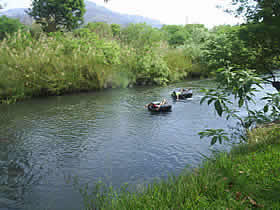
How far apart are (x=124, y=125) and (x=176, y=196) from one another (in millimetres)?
7850

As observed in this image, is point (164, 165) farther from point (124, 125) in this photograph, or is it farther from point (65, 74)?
point (65, 74)

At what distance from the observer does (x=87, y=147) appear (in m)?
9.13

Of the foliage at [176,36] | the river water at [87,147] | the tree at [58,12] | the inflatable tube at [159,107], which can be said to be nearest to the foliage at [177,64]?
the river water at [87,147]

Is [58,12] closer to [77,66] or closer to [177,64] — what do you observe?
[177,64]

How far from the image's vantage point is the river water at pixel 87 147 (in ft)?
21.1

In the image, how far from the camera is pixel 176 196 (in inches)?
159

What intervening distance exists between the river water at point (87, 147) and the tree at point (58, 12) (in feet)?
171

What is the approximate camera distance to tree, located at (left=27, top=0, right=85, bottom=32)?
2452 inches

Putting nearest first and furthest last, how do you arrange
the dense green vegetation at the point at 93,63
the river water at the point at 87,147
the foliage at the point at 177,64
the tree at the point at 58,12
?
the river water at the point at 87,147 → the dense green vegetation at the point at 93,63 → the foliage at the point at 177,64 → the tree at the point at 58,12

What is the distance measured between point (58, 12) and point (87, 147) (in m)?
62.3

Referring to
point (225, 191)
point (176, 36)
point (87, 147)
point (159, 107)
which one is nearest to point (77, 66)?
point (159, 107)

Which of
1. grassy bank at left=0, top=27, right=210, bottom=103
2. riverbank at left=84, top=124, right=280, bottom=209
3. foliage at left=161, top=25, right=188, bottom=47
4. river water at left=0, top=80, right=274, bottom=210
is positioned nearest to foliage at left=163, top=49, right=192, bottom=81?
grassy bank at left=0, top=27, right=210, bottom=103

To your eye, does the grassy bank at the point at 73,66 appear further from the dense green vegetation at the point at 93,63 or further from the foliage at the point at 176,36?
the foliage at the point at 176,36

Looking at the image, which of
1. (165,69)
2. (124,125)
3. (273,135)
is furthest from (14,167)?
(165,69)
